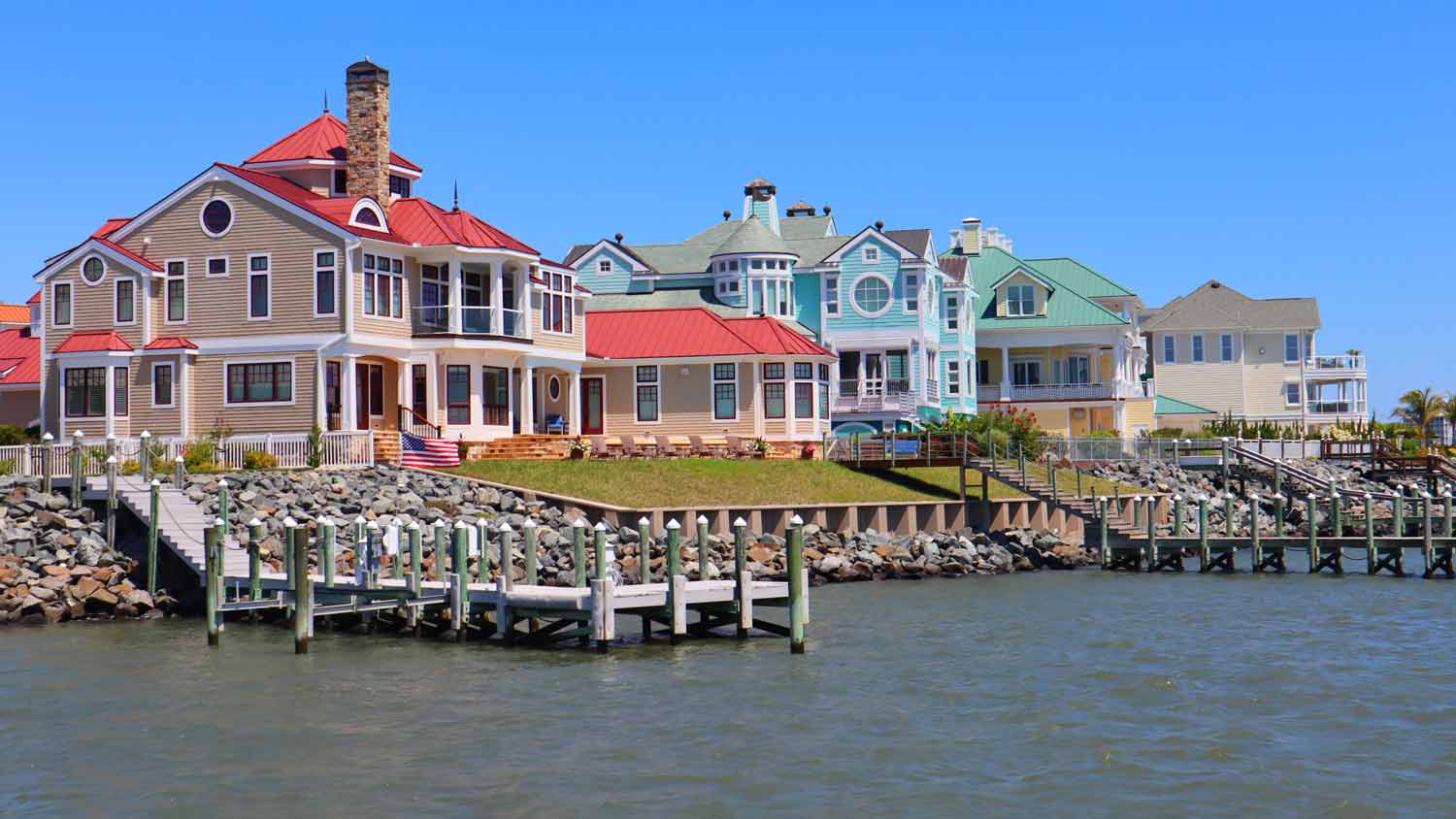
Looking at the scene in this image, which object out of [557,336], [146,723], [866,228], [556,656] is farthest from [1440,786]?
[866,228]

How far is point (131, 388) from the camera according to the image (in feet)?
154

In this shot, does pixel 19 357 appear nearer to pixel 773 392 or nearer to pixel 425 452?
pixel 425 452

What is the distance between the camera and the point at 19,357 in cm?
5338

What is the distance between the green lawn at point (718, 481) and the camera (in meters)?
44.4

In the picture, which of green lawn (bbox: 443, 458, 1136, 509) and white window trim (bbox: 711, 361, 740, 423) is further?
white window trim (bbox: 711, 361, 740, 423)

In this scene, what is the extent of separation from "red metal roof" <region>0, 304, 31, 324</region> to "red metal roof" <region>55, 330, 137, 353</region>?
29622 millimetres

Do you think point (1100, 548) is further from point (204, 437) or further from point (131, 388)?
point (131, 388)

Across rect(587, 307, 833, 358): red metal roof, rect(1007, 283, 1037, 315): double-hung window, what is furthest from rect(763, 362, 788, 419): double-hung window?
rect(1007, 283, 1037, 315): double-hung window

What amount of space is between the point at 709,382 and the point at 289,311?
50.0 ft

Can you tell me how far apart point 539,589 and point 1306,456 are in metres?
47.1

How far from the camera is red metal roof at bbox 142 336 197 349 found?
46281 mm

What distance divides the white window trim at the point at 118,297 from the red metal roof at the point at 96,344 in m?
0.36

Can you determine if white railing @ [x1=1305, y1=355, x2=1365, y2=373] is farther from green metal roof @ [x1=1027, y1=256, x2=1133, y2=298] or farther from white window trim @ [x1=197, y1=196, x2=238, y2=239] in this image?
white window trim @ [x1=197, y1=196, x2=238, y2=239]

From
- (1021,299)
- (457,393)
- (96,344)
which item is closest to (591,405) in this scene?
(457,393)
